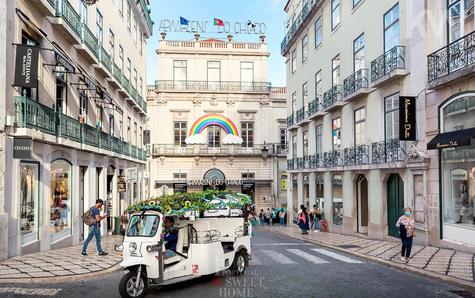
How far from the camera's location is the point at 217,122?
145ft

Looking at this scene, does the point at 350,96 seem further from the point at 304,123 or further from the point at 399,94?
the point at 304,123

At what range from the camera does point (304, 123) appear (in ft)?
103

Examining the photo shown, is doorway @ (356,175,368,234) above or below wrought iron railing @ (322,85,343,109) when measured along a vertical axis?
below

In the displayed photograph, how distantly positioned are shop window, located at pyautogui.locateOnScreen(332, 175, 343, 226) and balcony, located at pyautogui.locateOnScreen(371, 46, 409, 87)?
22.7 feet

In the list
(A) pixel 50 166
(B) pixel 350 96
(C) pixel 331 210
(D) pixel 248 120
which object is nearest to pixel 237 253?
(A) pixel 50 166

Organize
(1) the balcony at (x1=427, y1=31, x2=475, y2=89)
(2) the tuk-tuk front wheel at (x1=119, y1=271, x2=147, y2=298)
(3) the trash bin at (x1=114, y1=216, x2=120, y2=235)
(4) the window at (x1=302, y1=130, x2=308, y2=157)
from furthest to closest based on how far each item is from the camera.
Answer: (4) the window at (x1=302, y1=130, x2=308, y2=157)
(3) the trash bin at (x1=114, y1=216, x2=120, y2=235)
(1) the balcony at (x1=427, y1=31, x2=475, y2=89)
(2) the tuk-tuk front wheel at (x1=119, y1=271, x2=147, y2=298)

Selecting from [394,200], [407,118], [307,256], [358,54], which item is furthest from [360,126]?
[307,256]

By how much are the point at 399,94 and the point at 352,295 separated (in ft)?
37.5

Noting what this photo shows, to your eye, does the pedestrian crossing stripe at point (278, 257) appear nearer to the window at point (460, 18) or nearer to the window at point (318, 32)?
the window at point (460, 18)

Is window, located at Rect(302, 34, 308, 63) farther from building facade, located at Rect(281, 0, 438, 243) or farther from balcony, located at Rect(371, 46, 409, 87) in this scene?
balcony, located at Rect(371, 46, 409, 87)

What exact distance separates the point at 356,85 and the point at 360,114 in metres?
1.46

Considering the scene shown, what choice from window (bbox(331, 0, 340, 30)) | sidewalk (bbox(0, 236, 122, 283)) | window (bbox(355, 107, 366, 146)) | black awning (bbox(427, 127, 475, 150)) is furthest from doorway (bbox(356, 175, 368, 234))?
sidewalk (bbox(0, 236, 122, 283))

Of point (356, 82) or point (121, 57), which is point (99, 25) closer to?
point (121, 57)

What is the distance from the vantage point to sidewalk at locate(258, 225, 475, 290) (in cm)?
1091
